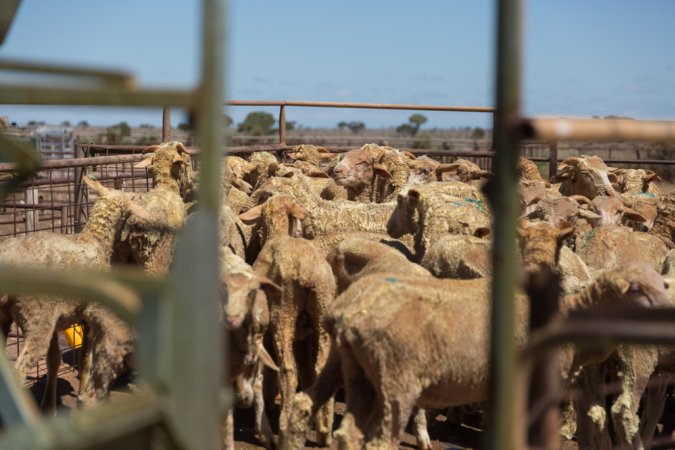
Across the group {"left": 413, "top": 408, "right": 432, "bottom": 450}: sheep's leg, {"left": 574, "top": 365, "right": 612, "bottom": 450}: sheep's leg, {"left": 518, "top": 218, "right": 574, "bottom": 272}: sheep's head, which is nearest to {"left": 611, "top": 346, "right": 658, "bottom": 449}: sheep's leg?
{"left": 574, "top": 365, "right": 612, "bottom": 450}: sheep's leg

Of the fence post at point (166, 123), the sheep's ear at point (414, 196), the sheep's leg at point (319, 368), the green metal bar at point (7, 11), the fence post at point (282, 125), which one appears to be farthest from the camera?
the fence post at point (282, 125)

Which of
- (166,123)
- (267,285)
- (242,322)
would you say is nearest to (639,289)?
(267,285)

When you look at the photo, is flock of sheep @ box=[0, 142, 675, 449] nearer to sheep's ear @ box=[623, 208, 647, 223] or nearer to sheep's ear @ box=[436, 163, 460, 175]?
sheep's ear @ box=[623, 208, 647, 223]

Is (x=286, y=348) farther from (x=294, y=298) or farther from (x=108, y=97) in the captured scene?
(x=108, y=97)

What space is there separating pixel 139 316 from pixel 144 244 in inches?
209

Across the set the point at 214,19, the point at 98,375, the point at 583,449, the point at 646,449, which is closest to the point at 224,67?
the point at 214,19

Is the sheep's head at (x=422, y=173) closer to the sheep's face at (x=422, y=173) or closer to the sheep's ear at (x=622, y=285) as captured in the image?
the sheep's face at (x=422, y=173)

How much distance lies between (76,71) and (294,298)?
15.4ft

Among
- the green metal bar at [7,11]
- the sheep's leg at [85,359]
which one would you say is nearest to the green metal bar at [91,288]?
the green metal bar at [7,11]

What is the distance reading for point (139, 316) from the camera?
1474mm

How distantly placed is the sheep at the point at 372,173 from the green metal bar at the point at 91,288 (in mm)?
8774

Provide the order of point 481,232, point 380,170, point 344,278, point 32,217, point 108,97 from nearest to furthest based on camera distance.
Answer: point 108,97 → point 344,278 → point 481,232 → point 32,217 → point 380,170

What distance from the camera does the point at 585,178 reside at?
10.8m

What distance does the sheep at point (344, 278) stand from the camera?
17.7 ft
